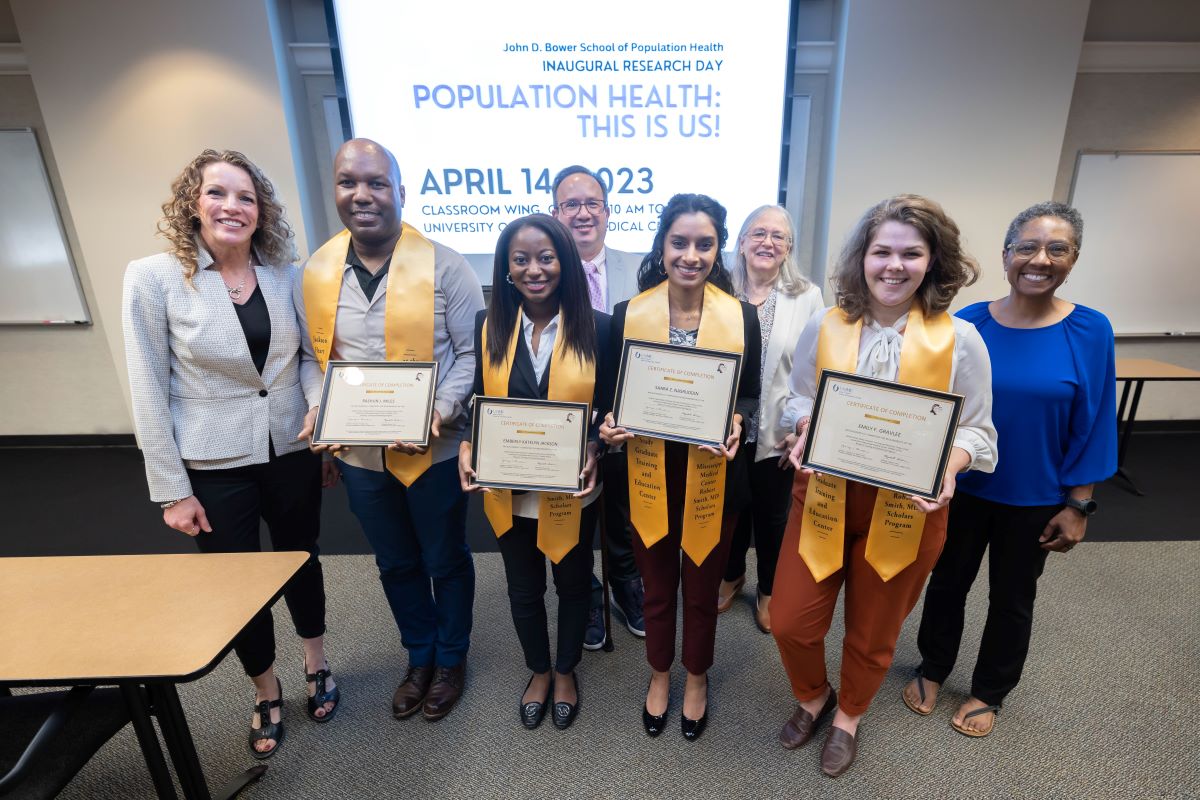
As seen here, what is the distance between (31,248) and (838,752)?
610cm

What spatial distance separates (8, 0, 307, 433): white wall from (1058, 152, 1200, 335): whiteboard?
5.76 m

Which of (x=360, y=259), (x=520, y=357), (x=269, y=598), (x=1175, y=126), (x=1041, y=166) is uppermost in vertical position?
(x=1175, y=126)

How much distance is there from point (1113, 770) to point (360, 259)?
2.86 meters

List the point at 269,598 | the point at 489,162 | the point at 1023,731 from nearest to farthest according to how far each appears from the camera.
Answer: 1. the point at 269,598
2. the point at 1023,731
3. the point at 489,162

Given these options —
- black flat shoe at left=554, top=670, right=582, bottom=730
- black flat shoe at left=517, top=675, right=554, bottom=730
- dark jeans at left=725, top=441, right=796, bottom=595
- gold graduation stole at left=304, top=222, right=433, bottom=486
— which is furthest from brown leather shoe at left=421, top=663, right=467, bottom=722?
dark jeans at left=725, top=441, right=796, bottom=595

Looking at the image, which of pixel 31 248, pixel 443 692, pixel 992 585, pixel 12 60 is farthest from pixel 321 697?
pixel 12 60

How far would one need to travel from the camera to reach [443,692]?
77.0 inches

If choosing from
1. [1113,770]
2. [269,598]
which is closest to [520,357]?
[269,598]

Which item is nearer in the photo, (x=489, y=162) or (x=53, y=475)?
(x=489, y=162)

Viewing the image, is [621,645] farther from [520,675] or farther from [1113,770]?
[1113,770]

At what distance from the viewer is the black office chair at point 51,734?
112 centimetres

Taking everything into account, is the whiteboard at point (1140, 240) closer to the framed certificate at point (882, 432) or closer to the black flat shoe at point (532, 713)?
the framed certificate at point (882, 432)

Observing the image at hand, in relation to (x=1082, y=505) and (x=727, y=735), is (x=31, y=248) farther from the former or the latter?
(x=1082, y=505)

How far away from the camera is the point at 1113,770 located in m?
1.70
